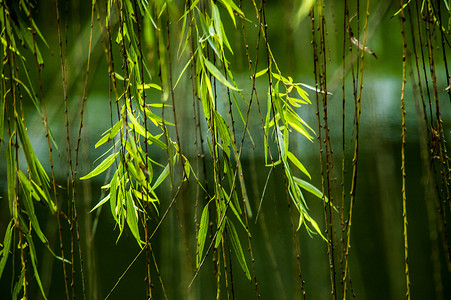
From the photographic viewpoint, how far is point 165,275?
1593mm

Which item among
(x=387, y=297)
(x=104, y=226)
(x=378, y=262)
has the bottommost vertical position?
(x=387, y=297)

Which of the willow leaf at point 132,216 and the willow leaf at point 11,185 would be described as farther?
the willow leaf at point 132,216

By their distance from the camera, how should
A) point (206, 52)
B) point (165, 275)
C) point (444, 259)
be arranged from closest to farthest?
point (206, 52) → point (444, 259) → point (165, 275)

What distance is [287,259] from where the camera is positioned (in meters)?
1.54

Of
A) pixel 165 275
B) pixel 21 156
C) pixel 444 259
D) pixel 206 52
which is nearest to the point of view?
pixel 206 52

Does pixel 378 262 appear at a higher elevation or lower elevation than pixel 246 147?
lower

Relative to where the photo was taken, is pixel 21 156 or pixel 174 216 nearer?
pixel 21 156

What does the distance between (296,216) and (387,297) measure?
38 cm

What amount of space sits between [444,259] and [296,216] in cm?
44

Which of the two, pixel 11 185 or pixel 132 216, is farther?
pixel 132 216

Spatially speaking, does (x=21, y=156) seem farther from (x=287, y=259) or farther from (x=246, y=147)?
(x=287, y=259)

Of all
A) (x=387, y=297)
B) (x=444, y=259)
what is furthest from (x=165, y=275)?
(x=444, y=259)

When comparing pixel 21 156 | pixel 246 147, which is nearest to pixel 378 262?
pixel 246 147

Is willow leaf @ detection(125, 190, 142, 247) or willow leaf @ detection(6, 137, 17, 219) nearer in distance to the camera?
willow leaf @ detection(6, 137, 17, 219)
